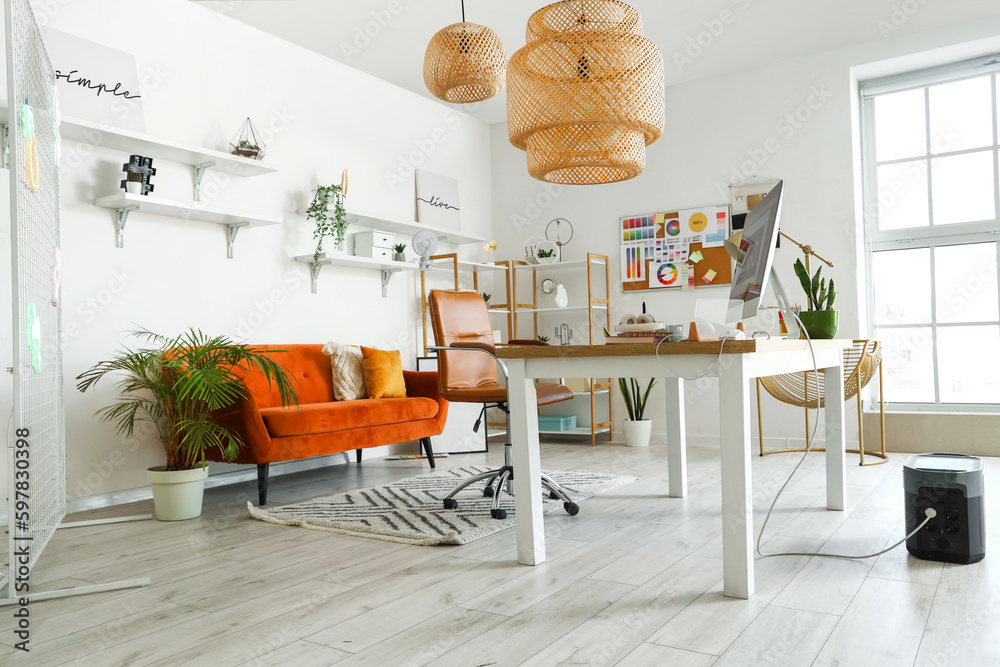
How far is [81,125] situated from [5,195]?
434 mm

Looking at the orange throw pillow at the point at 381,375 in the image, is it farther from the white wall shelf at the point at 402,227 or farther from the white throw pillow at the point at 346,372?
the white wall shelf at the point at 402,227

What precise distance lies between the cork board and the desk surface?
9.35ft

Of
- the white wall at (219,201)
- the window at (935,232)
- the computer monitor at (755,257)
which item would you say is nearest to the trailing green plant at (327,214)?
the white wall at (219,201)

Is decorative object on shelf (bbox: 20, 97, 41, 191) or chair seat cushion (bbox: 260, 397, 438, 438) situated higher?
decorative object on shelf (bbox: 20, 97, 41, 191)

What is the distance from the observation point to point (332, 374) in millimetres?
4145

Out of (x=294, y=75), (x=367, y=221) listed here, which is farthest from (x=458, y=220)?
(x=294, y=75)

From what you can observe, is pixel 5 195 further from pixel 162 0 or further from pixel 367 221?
pixel 367 221

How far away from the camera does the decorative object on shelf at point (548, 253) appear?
5562 millimetres

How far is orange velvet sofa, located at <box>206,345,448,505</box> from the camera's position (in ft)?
10.7

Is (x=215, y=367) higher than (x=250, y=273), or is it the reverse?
(x=250, y=273)

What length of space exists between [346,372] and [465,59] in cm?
206

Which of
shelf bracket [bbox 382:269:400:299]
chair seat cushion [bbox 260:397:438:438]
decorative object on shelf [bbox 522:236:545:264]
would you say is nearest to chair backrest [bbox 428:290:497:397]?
chair seat cushion [bbox 260:397:438:438]

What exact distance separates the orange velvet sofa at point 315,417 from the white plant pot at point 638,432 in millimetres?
1460

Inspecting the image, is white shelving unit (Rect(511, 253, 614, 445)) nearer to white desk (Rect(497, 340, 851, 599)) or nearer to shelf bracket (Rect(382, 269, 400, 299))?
shelf bracket (Rect(382, 269, 400, 299))
